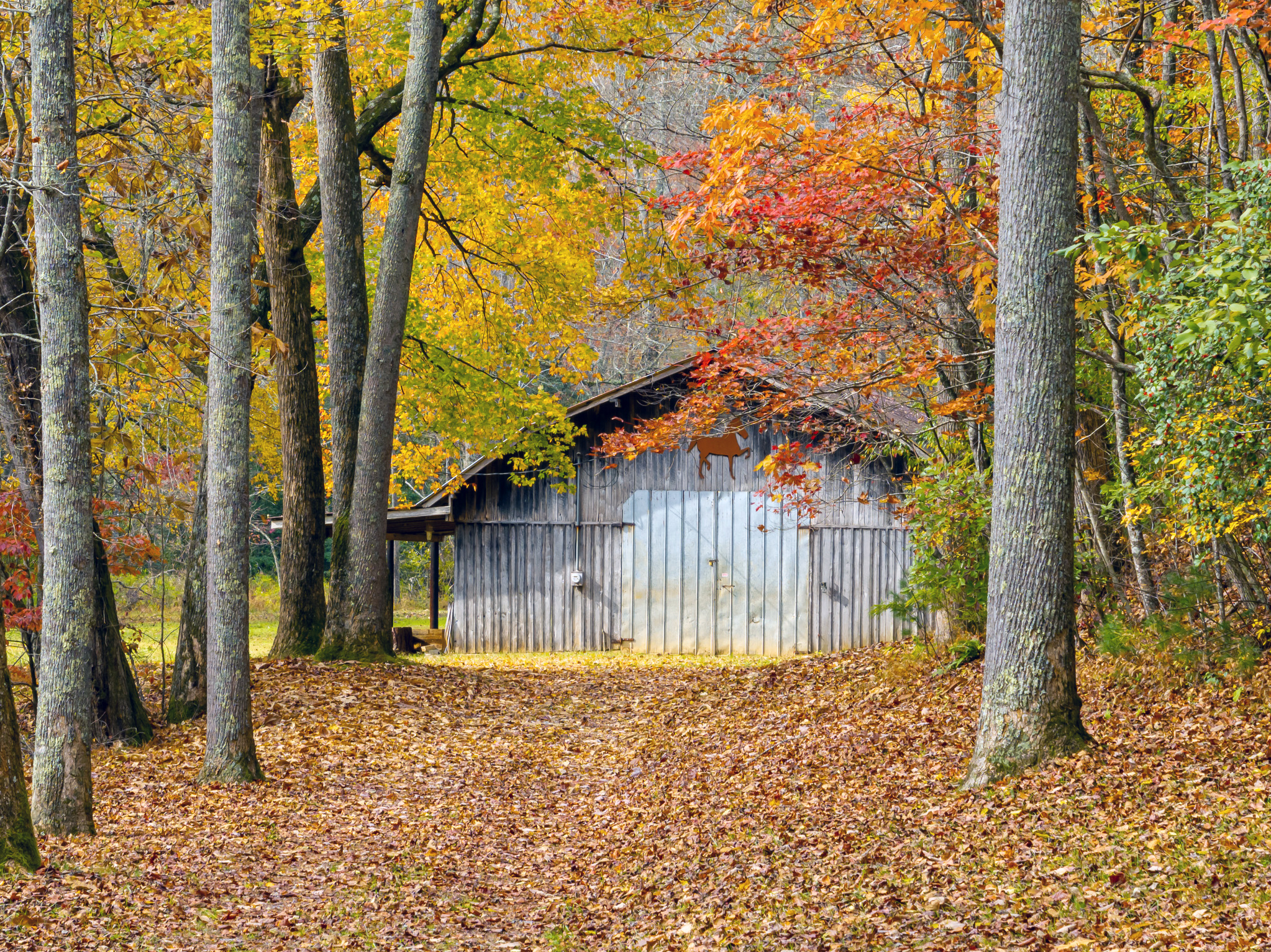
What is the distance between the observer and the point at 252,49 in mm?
12016

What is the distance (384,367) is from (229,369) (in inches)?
202

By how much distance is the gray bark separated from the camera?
21.8ft

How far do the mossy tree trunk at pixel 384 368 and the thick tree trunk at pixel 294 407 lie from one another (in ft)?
3.07

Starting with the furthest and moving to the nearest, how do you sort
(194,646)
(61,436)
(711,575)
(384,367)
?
(711,575) < (384,367) < (194,646) < (61,436)

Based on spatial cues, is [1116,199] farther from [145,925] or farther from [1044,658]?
[145,925]

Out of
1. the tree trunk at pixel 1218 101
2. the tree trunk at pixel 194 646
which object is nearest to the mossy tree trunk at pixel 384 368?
the tree trunk at pixel 194 646

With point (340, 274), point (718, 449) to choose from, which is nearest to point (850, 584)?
point (718, 449)

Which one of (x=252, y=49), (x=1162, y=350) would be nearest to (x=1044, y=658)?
(x=1162, y=350)

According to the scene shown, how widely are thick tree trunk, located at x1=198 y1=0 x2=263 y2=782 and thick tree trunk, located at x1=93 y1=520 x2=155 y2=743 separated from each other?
1.88 m

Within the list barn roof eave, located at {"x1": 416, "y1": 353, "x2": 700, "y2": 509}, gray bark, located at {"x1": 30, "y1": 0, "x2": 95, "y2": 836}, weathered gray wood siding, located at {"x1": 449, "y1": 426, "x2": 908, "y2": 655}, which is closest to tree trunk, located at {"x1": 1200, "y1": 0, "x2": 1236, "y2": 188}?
gray bark, located at {"x1": 30, "y1": 0, "x2": 95, "y2": 836}

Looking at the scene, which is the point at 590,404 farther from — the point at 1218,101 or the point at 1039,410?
the point at 1039,410

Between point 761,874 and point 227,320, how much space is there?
5.58 metres

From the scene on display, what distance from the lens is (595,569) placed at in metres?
19.2

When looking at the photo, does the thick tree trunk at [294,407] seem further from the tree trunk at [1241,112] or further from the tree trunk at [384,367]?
the tree trunk at [1241,112]
